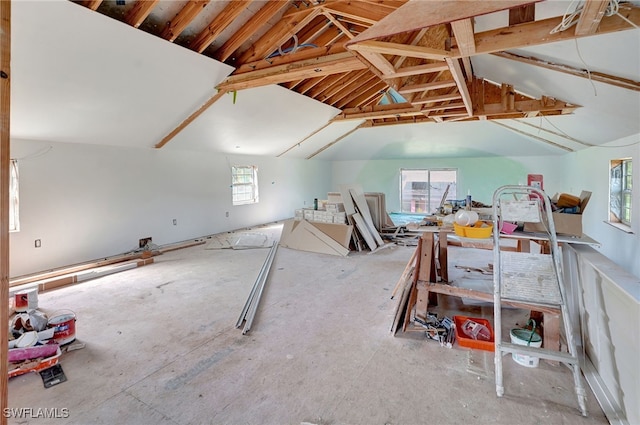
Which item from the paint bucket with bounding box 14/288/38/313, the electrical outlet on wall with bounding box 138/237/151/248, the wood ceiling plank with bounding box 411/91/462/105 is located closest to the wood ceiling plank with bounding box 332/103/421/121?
the wood ceiling plank with bounding box 411/91/462/105

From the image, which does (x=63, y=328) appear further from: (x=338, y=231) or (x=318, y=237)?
(x=338, y=231)

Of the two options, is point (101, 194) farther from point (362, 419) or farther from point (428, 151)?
point (428, 151)

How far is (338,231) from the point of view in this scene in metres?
6.23

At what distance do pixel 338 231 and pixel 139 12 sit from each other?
448 centimetres

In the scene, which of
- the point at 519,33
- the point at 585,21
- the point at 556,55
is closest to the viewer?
the point at 585,21

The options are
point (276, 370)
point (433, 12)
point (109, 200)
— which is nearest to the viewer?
point (433, 12)

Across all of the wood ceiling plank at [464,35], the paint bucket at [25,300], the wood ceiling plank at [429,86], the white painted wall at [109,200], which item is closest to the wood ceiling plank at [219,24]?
the wood ceiling plank at [429,86]

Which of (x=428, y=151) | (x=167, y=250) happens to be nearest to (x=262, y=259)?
(x=167, y=250)

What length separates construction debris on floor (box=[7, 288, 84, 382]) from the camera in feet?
7.89

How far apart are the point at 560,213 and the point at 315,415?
2.73m

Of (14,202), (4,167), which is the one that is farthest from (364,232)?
(14,202)

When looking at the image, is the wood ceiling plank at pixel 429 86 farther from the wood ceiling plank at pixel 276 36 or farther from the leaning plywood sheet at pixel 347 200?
the leaning plywood sheet at pixel 347 200

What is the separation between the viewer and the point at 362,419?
193 cm

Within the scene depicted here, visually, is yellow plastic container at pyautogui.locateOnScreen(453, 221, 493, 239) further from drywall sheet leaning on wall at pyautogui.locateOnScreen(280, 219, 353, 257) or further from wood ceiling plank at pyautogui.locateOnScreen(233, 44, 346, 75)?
drywall sheet leaning on wall at pyautogui.locateOnScreen(280, 219, 353, 257)
